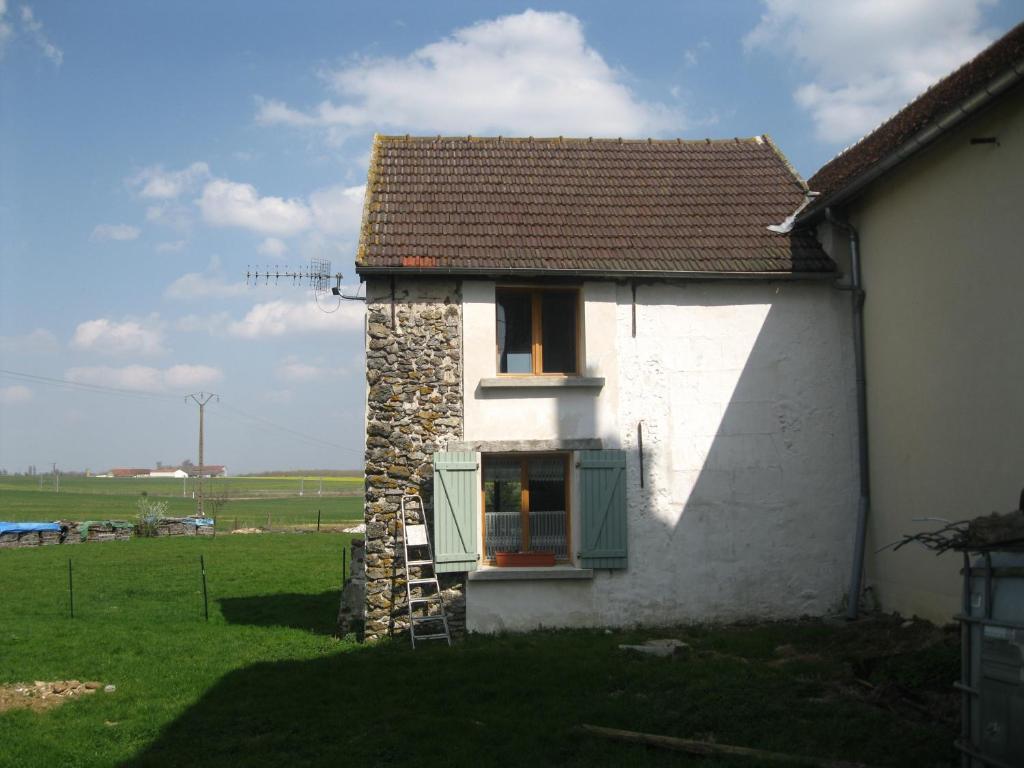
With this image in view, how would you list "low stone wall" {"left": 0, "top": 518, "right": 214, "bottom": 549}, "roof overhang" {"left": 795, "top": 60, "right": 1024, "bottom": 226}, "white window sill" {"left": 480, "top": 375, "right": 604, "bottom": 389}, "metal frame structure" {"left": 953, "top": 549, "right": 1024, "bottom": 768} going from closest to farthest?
"metal frame structure" {"left": 953, "top": 549, "right": 1024, "bottom": 768}, "roof overhang" {"left": 795, "top": 60, "right": 1024, "bottom": 226}, "white window sill" {"left": 480, "top": 375, "right": 604, "bottom": 389}, "low stone wall" {"left": 0, "top": 518, "right": 214, "bottom": 549}

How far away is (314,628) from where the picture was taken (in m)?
13.2

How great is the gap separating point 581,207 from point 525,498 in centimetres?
429

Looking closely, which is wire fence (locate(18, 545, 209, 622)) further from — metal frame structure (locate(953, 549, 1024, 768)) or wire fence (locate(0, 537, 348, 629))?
metal frame structure (locate(953, 549, 1024, 768))

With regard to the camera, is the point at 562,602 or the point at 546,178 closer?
the point at 562,602

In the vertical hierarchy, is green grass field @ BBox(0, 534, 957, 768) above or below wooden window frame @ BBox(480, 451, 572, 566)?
below

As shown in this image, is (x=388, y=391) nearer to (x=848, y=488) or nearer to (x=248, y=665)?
(x=248, y=665)

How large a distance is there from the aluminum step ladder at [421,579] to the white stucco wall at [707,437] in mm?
441

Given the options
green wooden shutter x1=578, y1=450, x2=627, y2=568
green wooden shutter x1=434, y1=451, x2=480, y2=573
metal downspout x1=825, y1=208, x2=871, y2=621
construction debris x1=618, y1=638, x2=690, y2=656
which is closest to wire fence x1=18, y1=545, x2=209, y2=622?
green wooden shutter x1=434, y1=451, x2=480, y2=573

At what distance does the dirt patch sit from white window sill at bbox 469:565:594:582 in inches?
177

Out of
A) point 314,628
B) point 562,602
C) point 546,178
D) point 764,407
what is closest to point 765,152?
point 546,178

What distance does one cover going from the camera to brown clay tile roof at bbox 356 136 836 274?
475 inches

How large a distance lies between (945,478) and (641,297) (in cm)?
428

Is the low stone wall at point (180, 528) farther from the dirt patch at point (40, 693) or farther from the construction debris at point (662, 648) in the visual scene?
the construction debris at point (662, 648)

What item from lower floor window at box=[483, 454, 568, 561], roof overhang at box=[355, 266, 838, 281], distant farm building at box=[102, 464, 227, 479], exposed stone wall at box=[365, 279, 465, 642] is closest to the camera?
exposed stone wall at box=[365, 279, 465, 642]
